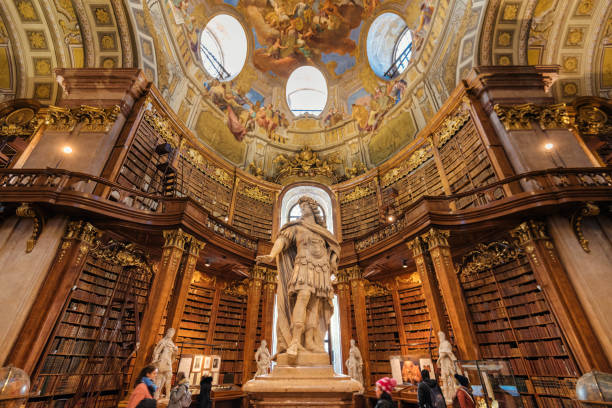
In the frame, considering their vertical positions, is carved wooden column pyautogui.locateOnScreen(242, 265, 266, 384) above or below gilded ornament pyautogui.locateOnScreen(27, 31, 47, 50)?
below

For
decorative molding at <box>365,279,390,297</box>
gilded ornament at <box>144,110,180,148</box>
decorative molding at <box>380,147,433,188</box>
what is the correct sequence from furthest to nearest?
1. decorative molding at <box>380,147,433,188</box>
2. decorative molding at <box>365,279,390,297</box>
3. gilded ornament at <box>144,110,180,148</box>

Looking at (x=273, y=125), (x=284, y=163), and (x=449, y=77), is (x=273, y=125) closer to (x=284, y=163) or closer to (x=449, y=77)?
(x=284, y=163)

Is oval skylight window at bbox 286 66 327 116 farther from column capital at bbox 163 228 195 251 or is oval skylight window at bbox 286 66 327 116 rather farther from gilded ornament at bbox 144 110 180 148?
column capital at bbox 163 228 195 251

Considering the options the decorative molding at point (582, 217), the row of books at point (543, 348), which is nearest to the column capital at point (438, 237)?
the decorative molding at point (582, 217)

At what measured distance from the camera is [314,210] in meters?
3.48

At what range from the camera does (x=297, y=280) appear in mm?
2820

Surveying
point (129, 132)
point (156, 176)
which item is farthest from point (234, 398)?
point (129, 132)

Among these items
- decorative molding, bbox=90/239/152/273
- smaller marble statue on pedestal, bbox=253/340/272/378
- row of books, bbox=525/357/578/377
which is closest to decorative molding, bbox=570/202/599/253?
row of books, bbox=525/357/578/377

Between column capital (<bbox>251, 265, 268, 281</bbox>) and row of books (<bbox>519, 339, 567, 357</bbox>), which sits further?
column capital (<bbox>251, 265, 268, 281</bbox>)

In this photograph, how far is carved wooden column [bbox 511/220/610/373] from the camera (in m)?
4.81

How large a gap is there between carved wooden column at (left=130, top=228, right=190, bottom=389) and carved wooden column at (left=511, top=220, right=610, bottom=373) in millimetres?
7741

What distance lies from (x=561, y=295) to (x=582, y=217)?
175 cm

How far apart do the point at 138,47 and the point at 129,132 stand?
10.2ft

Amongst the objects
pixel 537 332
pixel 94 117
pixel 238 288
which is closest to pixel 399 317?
pixel 537 332
